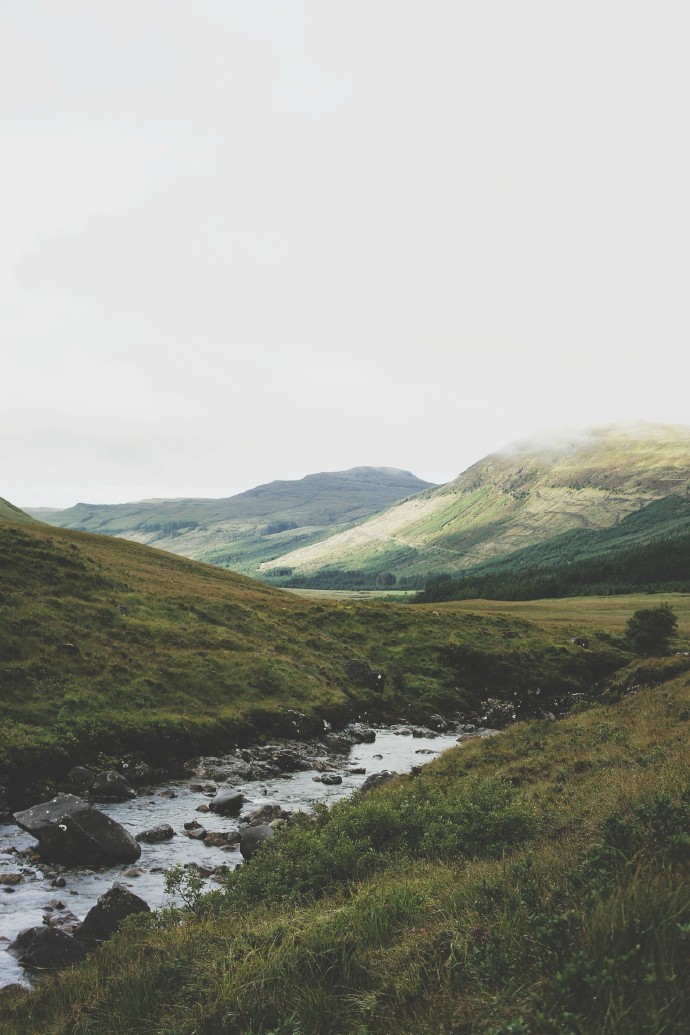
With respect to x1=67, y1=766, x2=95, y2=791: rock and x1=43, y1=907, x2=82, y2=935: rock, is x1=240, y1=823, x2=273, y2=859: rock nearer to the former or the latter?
x1=43, y1=907, x2=82, y2=935: rock

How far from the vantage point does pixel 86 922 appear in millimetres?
13484

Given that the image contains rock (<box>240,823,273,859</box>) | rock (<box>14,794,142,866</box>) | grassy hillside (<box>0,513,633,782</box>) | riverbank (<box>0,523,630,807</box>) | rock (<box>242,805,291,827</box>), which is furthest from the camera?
grassy hillside (<box>0,513,633,782</box>)

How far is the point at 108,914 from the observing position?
13.5m

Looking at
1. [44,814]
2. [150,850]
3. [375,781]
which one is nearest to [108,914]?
[150,850]

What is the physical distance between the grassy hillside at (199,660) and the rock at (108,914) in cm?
1226

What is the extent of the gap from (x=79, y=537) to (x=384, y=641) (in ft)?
148

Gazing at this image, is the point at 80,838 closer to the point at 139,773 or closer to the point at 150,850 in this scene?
the point at 150,850

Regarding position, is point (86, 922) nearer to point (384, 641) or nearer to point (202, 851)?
point (202, 851)

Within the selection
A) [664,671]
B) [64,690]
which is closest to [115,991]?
[64,690]

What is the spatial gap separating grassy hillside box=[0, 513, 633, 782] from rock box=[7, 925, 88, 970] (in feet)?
40.9

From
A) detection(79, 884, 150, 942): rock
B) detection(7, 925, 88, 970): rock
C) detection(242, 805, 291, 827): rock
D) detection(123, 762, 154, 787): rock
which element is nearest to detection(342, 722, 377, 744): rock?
detection(123, 762, 154, 787): rock

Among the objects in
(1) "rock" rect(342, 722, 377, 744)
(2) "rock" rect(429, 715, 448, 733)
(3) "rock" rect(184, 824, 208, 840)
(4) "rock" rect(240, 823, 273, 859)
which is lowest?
(2) "rock" rect(429, 715, 448, 733)

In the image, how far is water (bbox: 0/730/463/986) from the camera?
15333 millimetres

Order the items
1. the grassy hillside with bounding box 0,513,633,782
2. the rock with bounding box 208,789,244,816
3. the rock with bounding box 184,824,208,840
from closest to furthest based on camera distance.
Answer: the rock with bounding box 184,824,208,840
the rock with bounding box 208,789,244,816
the grassy hillside with bounding box 0,513,633,782
